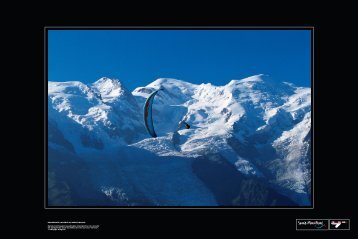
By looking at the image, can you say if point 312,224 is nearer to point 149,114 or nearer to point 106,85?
point 149,114

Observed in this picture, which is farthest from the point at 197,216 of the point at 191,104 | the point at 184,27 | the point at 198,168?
the point at 198,168

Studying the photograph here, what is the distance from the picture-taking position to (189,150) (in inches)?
1321

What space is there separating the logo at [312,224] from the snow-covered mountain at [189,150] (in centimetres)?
86

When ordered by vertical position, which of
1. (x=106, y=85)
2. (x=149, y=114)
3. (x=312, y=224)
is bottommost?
(x=312, y=224)

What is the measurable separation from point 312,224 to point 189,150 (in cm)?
2121

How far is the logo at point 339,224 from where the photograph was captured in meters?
12.5

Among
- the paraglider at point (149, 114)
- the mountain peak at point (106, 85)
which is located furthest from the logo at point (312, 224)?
the mountain peak at point (106, 85)

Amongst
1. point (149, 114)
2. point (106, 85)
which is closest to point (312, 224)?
point (149, 114)

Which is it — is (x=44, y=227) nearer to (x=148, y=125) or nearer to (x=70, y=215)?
(x=70, y=215)

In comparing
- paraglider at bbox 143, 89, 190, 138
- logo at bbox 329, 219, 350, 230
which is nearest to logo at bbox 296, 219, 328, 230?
logo at bbox 329, 219, 350, 230

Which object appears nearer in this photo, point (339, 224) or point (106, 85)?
point (339, 224)

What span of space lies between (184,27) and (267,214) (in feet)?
18.5

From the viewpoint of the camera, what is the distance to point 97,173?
92.2ft

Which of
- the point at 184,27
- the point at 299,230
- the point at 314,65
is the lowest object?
the point at 299,230
